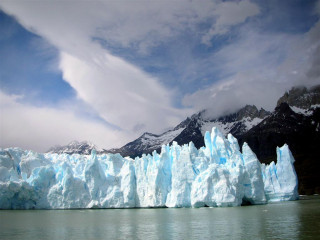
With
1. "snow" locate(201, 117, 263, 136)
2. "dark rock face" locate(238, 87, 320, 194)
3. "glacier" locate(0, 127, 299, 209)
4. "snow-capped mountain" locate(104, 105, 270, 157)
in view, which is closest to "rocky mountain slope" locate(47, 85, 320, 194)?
"dark rock face" locate(238, 87, 320, 194)

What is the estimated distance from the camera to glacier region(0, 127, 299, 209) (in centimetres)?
2948

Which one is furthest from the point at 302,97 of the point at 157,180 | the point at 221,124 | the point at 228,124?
the point at 157,180

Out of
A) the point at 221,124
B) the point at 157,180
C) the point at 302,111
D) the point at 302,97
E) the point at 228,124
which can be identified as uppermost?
the point at 221,124

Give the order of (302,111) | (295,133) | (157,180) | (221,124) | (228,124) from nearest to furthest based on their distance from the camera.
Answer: (157,180)
(295,133)
(302,111)
(228,124)
(221,124)

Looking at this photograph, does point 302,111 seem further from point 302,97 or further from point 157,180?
point 157,180

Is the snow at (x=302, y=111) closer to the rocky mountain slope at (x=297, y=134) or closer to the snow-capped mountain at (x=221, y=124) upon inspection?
the rocky mountain slope at (x=297, y=134)

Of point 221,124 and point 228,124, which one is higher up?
point 221,124

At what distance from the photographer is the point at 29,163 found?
4022cm

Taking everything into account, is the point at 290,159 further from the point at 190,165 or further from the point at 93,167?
the point at 93,167

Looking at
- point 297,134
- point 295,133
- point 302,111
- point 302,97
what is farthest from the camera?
point 302,97

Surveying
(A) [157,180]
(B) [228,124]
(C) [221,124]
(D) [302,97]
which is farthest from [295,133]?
(A) [157,180]

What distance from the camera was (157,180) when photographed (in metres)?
33.5

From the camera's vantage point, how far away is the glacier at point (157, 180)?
2948cm

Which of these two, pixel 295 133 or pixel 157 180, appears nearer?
pixel 157 180
